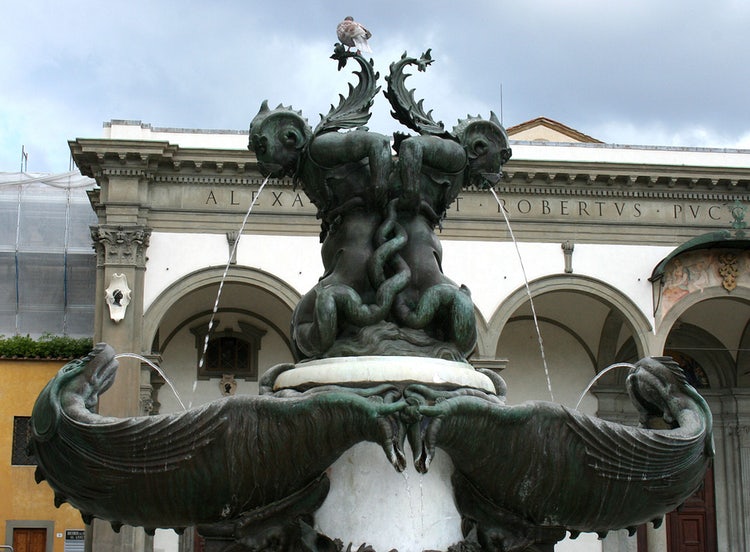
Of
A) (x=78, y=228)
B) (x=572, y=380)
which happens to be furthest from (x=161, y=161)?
(x=572, y=380)

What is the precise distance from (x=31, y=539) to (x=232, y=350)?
5412 mm

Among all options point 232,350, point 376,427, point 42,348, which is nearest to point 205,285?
point 232,350

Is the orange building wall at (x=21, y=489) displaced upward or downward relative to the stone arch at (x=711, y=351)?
downward

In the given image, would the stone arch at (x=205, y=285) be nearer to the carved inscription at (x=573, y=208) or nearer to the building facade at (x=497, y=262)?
the building facade at (x=497, y=262)

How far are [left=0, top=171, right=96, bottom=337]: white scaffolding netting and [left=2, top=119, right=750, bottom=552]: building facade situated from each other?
2.39 m

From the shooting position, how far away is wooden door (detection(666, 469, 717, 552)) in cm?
2341

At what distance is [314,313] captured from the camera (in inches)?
176

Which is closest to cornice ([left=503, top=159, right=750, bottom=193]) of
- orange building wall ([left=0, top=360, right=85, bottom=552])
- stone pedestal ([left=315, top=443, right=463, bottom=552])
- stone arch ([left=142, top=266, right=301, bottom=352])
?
stone arch ([left=142, top=266, right=301, bottom=352])

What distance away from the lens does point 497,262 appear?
21.4m

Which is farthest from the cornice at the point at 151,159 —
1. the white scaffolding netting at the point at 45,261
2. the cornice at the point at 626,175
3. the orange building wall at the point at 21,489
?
the cornice at the point at 626,175

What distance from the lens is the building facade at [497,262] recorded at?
2042 cm

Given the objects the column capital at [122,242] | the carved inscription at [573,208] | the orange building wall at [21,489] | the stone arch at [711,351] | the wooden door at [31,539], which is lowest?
the wooden door at [31,539]

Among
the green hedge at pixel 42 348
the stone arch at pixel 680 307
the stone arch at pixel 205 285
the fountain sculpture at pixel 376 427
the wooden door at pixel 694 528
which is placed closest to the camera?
the fountain sculpture at pixel 376 427

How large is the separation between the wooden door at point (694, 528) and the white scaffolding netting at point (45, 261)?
13.1 m
